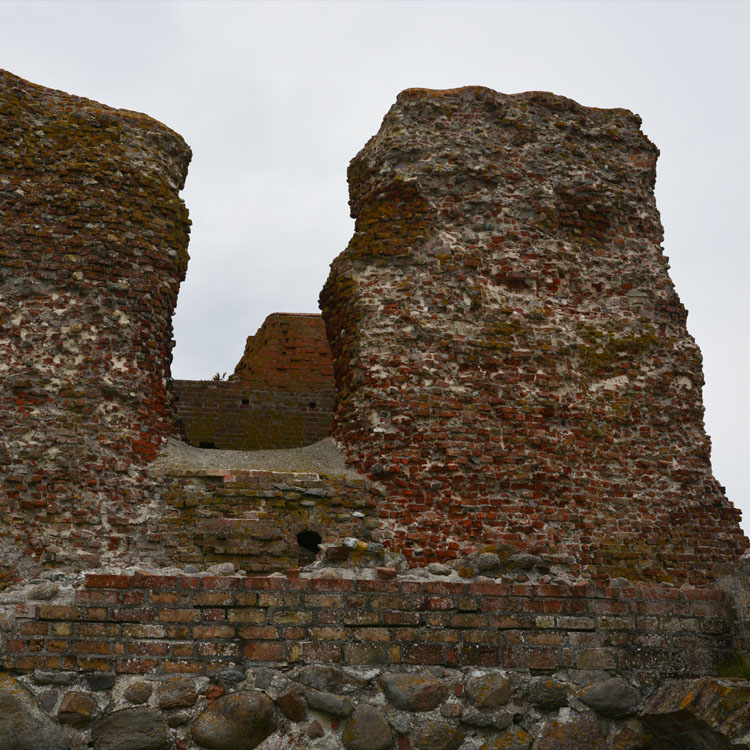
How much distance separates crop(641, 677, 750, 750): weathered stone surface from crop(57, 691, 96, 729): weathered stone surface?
2.22 m

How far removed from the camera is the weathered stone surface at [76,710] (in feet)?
11.1

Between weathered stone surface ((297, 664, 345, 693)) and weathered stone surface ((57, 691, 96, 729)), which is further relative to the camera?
weathered stone surface ((297, 664, 345, 693))

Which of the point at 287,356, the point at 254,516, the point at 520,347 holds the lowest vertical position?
the point at 254,516

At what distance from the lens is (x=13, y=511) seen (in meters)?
7.53

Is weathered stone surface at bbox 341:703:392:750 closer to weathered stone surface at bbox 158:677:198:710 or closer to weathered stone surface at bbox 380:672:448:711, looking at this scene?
weathered stone surface at bbox 380:672:448:711

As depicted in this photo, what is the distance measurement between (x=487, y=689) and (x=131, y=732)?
140 cm

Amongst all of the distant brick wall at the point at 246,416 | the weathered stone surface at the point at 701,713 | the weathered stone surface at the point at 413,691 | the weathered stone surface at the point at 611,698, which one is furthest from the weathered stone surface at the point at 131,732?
the distant brick wall at the point at 246,416

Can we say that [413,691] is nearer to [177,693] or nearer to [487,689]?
[487,689]

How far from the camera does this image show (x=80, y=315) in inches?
326

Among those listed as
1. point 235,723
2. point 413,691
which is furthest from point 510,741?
point 235,723

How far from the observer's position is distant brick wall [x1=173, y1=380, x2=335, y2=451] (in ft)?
39.6

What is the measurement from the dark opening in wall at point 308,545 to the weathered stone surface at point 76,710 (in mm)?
4514

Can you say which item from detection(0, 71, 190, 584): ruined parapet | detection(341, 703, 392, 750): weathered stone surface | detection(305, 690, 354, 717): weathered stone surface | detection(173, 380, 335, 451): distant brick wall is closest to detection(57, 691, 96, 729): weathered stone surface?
detection(305, 690, 354, 717): weathered stone surface

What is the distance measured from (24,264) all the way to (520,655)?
20.9 ft
